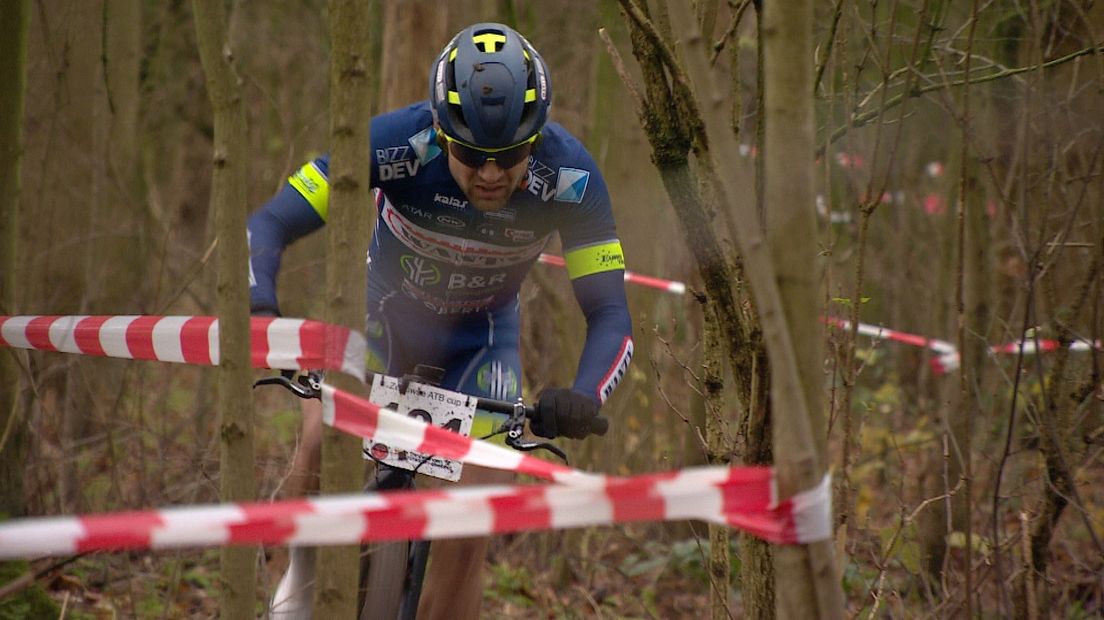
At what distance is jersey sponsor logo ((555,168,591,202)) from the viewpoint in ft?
12.6

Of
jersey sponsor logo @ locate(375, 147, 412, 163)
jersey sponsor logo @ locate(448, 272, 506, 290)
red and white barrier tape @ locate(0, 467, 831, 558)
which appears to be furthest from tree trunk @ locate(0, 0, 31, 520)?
red and white barrier tape @ locate(0, 467, 831, 558)

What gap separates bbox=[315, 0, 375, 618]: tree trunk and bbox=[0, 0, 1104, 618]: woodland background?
0.81 meters

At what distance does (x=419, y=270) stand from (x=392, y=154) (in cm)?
49

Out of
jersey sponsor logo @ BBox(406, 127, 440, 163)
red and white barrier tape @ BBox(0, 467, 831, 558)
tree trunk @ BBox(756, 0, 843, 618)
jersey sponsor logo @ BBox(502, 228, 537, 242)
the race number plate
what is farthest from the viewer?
jersey sponsor logo @ BBox(502, 228, 537, 242)

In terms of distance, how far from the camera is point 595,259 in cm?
388

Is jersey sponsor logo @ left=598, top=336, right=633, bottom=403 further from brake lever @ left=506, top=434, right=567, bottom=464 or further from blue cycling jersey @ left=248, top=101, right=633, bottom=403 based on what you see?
brake lever @ left=506, top=434, right=567, bottom=464

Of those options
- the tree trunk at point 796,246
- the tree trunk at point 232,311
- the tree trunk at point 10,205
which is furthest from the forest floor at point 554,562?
the tree trunk at point 796,246

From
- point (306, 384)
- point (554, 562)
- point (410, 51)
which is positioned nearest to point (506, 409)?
point (306, 384)

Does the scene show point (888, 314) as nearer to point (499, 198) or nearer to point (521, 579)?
point (521, 579)

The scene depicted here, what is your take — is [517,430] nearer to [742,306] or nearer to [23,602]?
[742,306]

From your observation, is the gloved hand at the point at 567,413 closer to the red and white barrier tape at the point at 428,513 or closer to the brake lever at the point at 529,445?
the brake lever at the point at 529,445

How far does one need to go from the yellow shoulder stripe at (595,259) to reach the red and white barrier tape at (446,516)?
1.84 metres

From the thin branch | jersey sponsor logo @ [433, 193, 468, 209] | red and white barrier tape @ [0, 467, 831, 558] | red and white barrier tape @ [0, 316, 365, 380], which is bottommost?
red and white barrier tape @ [0, 467, 831, 558]

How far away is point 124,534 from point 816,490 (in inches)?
46.5
